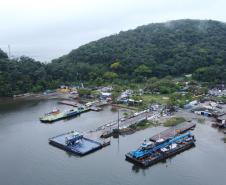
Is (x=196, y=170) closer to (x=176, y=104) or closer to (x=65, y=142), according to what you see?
(x=65, y=142)

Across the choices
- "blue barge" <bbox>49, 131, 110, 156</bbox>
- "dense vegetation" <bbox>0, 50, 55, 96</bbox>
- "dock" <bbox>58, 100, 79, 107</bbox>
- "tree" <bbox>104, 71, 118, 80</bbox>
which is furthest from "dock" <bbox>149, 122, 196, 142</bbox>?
"dense vegetation" <bbox>0, 50, 55, 96</bbox>

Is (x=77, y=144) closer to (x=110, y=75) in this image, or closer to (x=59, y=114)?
(x=59, y=114)

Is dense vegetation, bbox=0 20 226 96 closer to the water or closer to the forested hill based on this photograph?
the forested hill

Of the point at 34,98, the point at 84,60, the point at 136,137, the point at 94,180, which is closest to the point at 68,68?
the point at 84,60

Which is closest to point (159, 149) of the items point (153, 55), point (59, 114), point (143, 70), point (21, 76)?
→ point (59, 114)

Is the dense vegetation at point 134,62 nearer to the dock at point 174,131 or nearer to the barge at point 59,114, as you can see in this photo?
the barge at point 59,114

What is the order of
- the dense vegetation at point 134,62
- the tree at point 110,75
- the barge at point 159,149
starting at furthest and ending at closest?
1. the tree at point 110,75
2. the dense vegetation at point 134,62
3. the barge at point 159,149

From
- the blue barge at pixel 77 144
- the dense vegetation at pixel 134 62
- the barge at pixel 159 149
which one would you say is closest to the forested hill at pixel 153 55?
the dense vegetation at pixel 134 62
